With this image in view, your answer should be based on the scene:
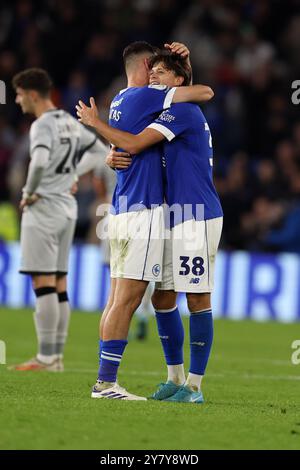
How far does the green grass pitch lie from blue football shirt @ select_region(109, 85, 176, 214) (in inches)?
48.8

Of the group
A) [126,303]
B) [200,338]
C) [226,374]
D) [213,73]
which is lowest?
[226,374]

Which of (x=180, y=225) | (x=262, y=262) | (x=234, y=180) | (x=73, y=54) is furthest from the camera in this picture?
(x=73, y=54)

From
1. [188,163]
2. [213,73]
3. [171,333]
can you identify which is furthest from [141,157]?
[213,73]

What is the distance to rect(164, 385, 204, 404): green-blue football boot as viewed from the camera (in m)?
7.07

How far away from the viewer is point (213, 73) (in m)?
19.0

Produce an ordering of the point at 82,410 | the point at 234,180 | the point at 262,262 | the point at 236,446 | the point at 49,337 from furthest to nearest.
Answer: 1. the point at 234,180
2. the point at 262,262
3. the point at 49,337
4. the point at 82,410
5. the point at 236,446

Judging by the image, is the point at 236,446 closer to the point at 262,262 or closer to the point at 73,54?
the point at 262,262

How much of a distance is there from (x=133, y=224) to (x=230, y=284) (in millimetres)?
8926

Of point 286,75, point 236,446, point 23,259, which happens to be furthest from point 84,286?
point 236,446

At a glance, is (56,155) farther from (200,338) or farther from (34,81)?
(200,338)

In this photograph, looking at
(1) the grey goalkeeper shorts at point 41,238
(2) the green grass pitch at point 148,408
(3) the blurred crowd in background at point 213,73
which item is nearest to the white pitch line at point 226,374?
(2) the green grass pitch at point 148,408

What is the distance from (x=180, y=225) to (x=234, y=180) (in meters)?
9.94

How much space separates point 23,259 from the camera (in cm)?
983

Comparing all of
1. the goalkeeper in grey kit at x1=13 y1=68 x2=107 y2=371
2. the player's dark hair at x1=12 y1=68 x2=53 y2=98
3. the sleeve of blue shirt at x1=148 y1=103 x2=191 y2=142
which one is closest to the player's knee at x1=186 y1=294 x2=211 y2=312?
Answer: the sleeve of blue shirt at x1=148 y1=103 x2=191 y2=142
